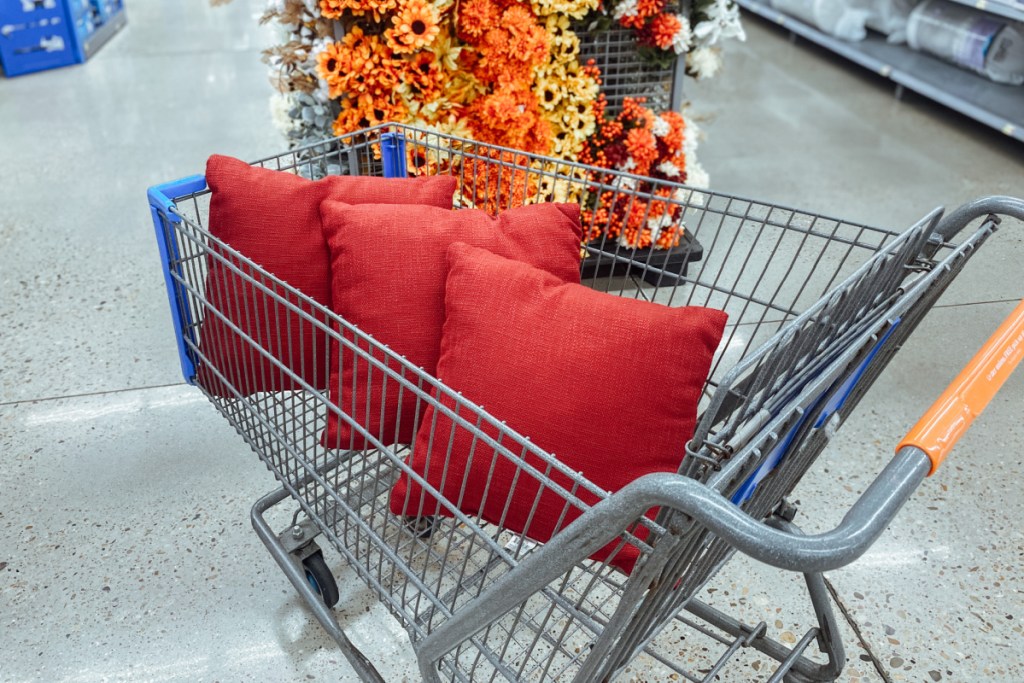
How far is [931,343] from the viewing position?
103 inches

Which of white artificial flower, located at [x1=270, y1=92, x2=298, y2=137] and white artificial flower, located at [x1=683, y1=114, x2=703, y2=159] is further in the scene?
white artificial flower, located at [x1=683, y1=114, x2=703, y2=159]

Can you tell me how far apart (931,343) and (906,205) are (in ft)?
3.85

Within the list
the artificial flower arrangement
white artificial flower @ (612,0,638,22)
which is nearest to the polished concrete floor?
the artificial flower arrangement

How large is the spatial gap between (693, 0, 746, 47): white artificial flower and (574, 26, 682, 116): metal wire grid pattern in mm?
166

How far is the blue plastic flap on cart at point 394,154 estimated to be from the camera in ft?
5.91

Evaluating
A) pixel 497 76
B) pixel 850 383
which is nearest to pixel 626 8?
pixel 497 76

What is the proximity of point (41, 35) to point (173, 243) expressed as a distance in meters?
4.31

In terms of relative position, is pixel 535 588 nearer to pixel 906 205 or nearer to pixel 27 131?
pixel 906 205

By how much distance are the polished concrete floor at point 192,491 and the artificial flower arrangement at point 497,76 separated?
854mm

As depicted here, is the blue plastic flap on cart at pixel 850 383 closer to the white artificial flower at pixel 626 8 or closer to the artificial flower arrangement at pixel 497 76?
the artificial flower arrangement at pixel 497 76

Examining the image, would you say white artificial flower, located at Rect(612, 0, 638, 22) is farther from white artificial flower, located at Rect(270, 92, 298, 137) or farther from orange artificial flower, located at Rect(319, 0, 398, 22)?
white artificial flower, located at Rect(270, 92, 298, 137)

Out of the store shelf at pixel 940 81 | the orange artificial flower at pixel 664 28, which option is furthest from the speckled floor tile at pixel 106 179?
the store shelf at pixel 940 81

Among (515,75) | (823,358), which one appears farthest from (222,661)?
(515,75)

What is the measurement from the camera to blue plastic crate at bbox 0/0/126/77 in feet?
15.3
